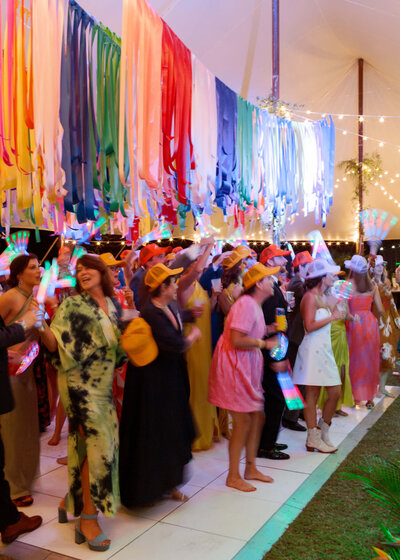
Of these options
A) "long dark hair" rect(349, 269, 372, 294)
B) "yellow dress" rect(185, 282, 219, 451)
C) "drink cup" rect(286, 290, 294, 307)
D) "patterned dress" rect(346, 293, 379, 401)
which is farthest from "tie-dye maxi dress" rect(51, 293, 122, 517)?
"patterned dress" rect(346, 293, 379, 401)

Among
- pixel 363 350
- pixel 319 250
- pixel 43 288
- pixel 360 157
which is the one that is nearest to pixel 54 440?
pixel 43 288

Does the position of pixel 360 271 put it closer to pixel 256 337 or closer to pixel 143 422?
pixel 256 337

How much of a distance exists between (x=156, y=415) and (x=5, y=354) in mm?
939

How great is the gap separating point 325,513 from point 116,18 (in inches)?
→ 144

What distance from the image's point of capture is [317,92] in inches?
490

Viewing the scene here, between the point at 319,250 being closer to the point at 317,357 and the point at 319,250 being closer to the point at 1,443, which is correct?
the point at 317,357

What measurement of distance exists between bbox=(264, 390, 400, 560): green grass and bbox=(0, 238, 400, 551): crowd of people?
0.48 meters

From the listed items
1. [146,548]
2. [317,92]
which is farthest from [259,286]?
[317,92]

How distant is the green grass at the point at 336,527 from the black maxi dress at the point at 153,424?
0.75 meters

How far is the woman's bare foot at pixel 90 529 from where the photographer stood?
2.84 meters

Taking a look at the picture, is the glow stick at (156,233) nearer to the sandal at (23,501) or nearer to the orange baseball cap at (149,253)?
the orange baseball cap at (149,253)

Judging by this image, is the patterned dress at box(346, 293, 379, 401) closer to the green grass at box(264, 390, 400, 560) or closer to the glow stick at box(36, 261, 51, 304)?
the green grass at box(264, 390, 400, 560)

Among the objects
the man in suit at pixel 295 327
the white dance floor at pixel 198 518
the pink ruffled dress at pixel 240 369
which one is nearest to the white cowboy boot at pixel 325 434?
the white dance floor at pixel 198 518

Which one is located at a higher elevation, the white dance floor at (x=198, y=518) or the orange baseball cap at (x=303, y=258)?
the orange baseball cap at (x=303, y=258)
